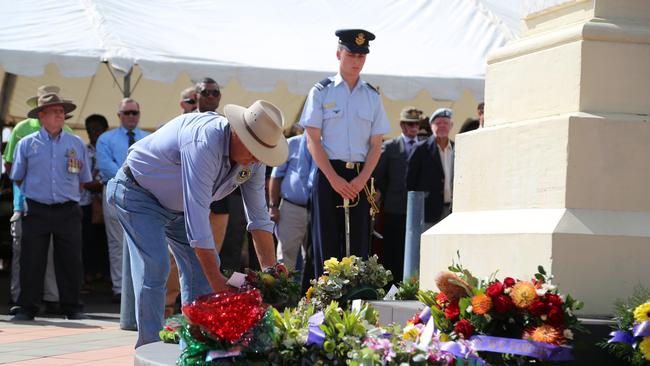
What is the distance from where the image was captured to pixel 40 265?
10.3 metres

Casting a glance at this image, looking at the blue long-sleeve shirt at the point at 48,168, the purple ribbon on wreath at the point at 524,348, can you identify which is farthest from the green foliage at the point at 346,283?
the blue long-sleeve shirt at the point at 48,168

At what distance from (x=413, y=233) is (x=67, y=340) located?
279 centimetres

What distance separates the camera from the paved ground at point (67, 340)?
23.4 ft

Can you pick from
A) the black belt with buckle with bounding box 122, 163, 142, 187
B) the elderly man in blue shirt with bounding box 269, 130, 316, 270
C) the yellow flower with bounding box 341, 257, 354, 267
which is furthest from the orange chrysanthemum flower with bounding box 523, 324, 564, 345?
the elderly man in blue shirt with bounding box 269, 130, 316, 270

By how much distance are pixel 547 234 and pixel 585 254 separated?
189 mm

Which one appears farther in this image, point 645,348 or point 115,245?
point 115,245

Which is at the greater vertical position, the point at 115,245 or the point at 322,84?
the point at 322,84

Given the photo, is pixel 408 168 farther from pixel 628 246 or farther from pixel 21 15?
pixel 628 246

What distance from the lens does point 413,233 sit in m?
7.88

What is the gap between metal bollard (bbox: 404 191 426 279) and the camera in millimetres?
7750

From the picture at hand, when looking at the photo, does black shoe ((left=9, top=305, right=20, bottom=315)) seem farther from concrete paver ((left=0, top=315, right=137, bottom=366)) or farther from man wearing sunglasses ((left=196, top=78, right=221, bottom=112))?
man wearing sunglasses ((left=196, top=78, right=221, bottom=112))

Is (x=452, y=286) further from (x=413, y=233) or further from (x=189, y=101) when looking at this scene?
(x=189, y=101)

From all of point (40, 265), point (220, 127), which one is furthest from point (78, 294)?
point (220, 127)

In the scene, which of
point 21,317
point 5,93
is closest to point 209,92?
point 21,317
